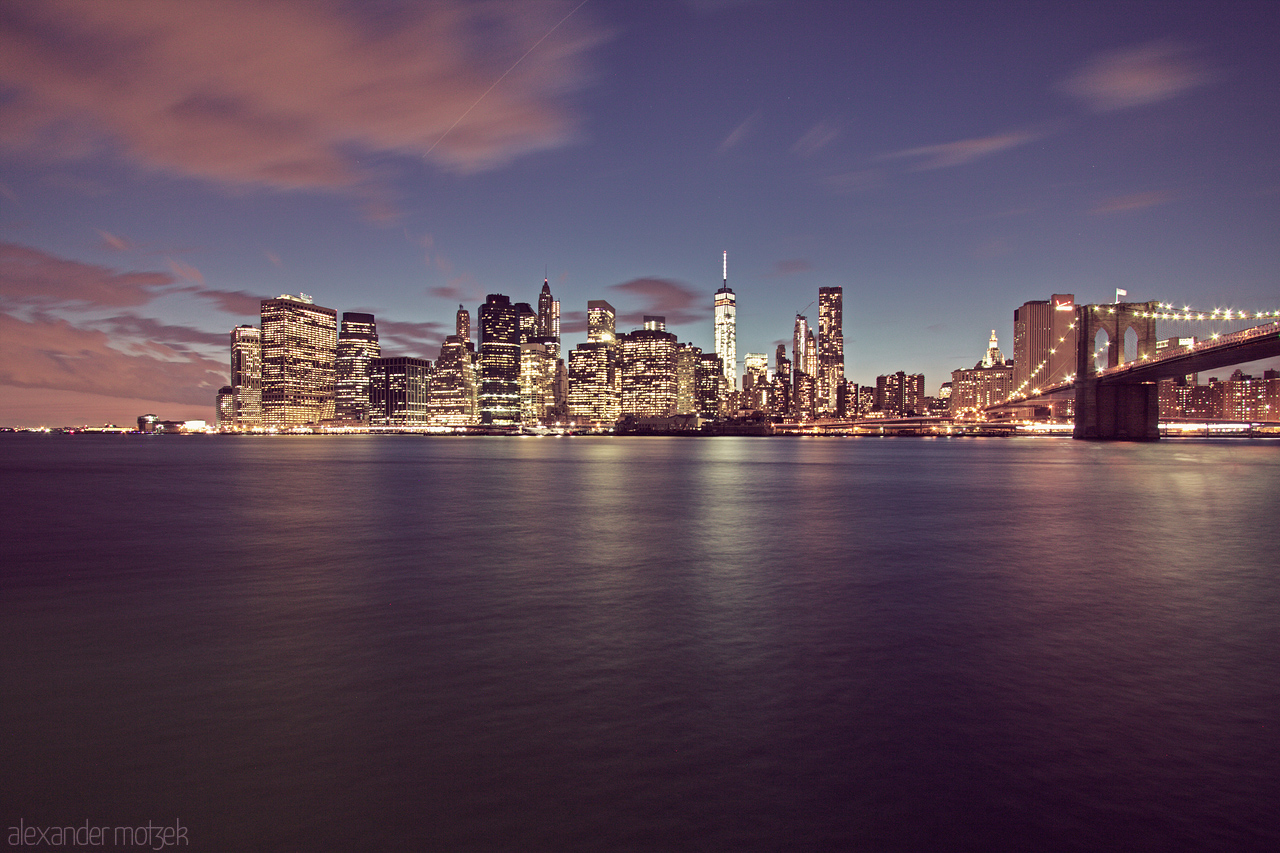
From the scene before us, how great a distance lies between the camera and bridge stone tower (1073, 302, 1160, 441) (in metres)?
110

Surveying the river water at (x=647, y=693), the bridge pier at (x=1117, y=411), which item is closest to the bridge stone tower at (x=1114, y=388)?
the bridge pier at (x=1117, y=411)

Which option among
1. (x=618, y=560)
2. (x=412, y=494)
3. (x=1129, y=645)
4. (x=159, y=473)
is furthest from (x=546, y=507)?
(x=159, y=473)

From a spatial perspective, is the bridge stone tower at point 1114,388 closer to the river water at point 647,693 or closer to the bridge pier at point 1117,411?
the bridge pier at point 1117,411

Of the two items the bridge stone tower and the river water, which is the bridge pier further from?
the river water

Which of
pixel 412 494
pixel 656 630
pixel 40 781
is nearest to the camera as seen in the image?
pixel 40 781

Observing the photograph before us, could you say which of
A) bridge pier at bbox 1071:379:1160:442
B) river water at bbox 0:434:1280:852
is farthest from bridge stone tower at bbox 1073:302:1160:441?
river water at bbox 0:434:1280:852

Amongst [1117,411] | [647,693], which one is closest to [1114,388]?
[1117,411]

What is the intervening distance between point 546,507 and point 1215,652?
26.9 meters

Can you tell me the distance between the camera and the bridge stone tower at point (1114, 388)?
359 ft

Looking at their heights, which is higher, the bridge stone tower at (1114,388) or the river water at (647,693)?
the bridge stone tower at (1114,388)

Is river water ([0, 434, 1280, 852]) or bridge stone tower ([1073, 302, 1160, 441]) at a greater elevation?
bridge stone tower ([1073, 302, 1160, 441])

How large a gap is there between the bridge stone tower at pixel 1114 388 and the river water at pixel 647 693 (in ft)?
333

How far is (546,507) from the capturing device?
34.3 metres

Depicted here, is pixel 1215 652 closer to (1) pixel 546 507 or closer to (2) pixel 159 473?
(1) pixel 546 507
